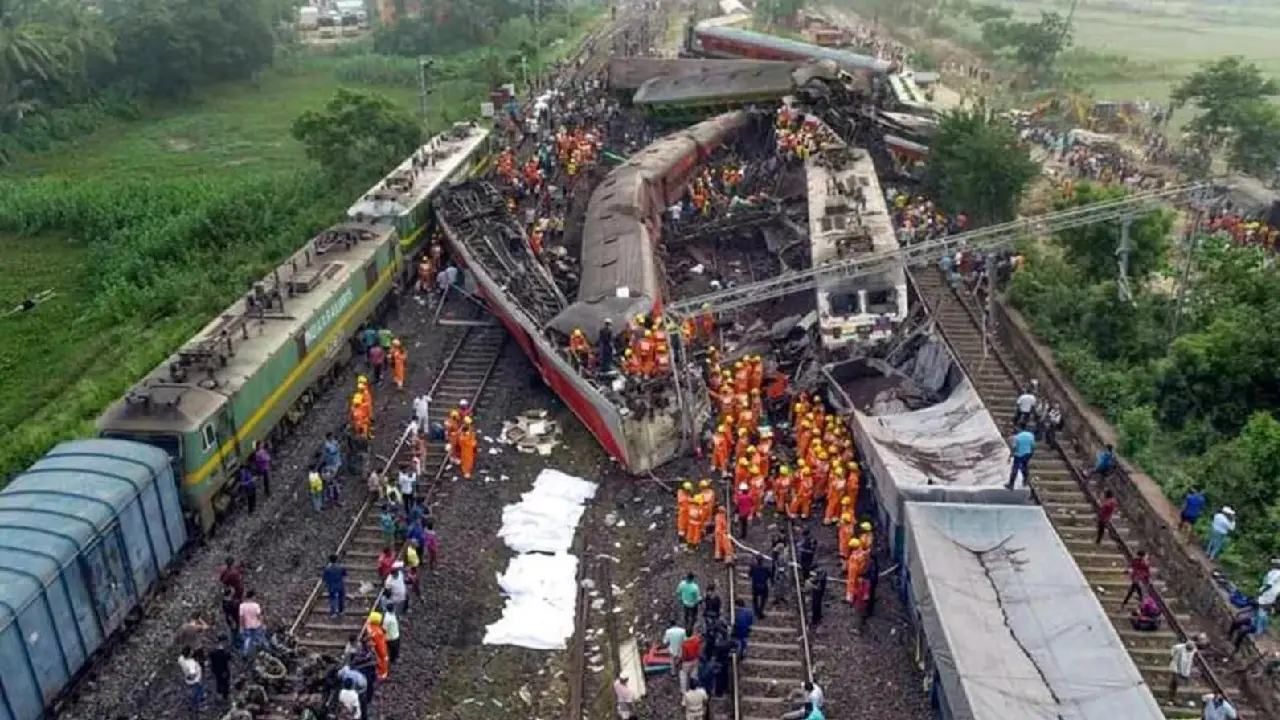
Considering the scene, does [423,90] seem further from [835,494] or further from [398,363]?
[835,494]

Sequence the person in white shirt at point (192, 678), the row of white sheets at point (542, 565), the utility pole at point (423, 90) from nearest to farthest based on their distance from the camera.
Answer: the person in white shirt at point (192, 678) → the row of white sheets at point (542, 565) → the utility pole at point (423, 90)

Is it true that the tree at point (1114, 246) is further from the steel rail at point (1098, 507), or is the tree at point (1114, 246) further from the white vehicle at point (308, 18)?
the white vehicle at point (308, 18)

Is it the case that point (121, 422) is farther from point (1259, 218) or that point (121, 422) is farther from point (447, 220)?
point (1259, 218)

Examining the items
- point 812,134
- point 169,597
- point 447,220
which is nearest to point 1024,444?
point 169,597

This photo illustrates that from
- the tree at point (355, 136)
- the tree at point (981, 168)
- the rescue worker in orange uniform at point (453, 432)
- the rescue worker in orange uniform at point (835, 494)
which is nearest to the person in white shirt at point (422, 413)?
the rescue worker in orange uniform at point (453, 432)

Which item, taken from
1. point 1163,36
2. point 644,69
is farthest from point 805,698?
point 1163,36

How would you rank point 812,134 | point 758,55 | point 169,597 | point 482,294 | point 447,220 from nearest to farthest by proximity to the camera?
point 169,597 < point 482,294 < point 447,220 < point 812,134 < point 758,55
